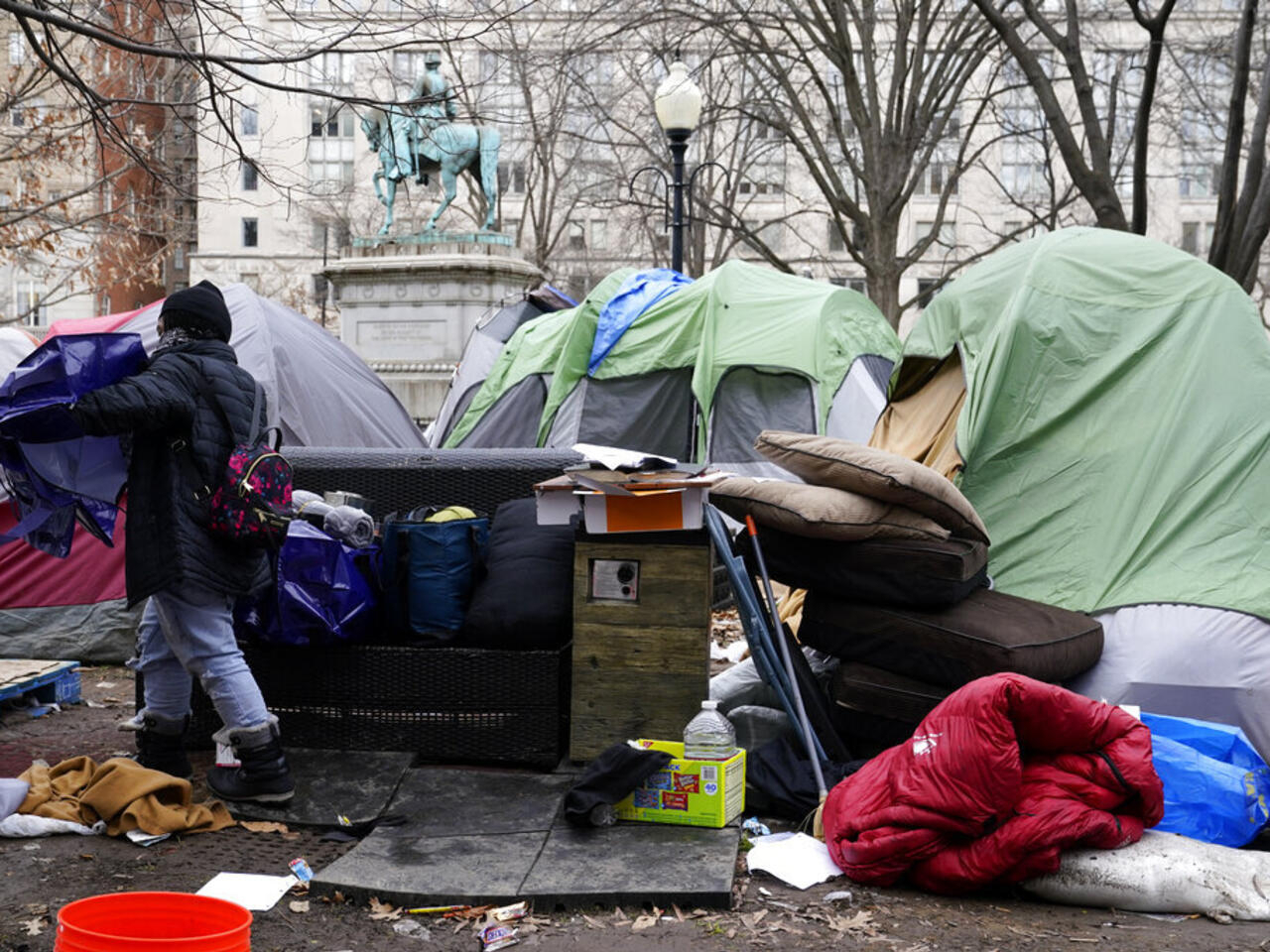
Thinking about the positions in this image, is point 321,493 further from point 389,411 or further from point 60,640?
point 389,411

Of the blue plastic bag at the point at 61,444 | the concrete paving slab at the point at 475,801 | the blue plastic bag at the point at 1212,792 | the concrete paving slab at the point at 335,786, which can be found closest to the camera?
the blue plastic bag at the point at 61,444

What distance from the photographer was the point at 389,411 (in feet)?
33.5

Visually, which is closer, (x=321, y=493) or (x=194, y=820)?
(x=194, y=820)

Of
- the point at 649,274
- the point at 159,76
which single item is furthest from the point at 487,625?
the point at 159,76

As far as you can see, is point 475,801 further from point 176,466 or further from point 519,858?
point 176,466

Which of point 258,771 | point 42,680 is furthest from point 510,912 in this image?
point 42,680

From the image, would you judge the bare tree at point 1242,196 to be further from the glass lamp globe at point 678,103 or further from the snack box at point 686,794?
the snack box at point 686,794

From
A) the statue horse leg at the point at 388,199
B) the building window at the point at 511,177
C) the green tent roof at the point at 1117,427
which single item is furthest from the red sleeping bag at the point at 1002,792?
the building window at the point at 511,177

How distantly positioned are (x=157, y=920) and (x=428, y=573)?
263cm

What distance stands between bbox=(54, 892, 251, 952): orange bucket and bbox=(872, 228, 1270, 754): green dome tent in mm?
3800

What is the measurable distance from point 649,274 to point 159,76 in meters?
4.70

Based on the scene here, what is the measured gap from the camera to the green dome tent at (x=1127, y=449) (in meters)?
5.45

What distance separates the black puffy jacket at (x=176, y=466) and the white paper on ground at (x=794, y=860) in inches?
83.0

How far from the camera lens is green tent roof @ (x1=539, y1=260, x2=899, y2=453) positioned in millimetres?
10523
